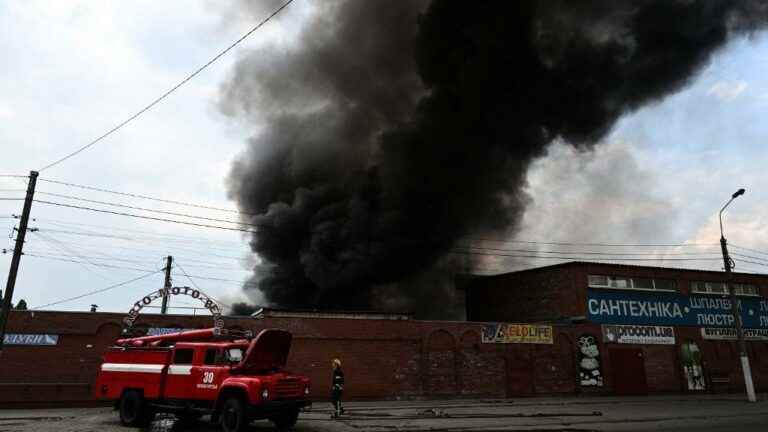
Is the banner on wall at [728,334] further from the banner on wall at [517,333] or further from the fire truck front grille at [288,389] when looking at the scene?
the fire truck front grille at [288,389]

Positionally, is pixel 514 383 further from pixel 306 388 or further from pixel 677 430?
pixel 306 388

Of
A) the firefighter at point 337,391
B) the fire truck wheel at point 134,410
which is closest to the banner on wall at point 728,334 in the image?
the firefighter at point 337,391

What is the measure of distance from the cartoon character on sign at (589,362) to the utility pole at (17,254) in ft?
87.8

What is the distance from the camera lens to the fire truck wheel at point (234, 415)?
1182cm

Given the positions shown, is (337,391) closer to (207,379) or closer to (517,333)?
(207,379)

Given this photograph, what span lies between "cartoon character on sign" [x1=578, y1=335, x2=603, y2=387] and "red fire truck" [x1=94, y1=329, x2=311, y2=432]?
2032cm

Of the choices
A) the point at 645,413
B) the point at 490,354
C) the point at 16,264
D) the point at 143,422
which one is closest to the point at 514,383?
the point at 490,354

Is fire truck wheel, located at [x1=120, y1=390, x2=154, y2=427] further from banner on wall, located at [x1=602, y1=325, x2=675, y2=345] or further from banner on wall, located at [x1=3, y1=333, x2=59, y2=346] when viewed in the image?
banner on wall, located at [x1=602, y1=325, x2=675, y2=345]

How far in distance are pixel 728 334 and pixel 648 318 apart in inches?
271

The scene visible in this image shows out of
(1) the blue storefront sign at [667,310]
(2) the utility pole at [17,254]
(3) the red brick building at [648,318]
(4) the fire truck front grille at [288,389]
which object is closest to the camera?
(4) the fire truck front grille at [288,389]

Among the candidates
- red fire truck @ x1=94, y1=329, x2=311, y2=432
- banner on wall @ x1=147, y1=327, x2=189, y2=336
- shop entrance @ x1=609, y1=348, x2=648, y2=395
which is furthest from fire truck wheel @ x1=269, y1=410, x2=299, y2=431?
shop entrance @ x1=609, y1=348, x2=648, y2=395

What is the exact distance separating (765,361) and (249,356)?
36.5 m

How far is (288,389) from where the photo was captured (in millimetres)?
12500

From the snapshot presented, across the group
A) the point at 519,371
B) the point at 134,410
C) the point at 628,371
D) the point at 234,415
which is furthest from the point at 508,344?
the point at 134,410
